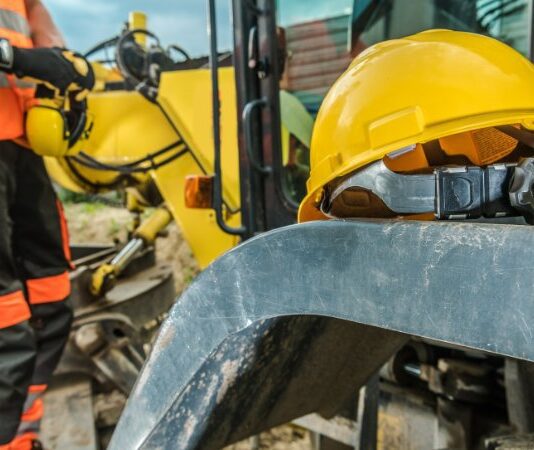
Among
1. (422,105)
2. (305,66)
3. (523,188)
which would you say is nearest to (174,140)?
(305,66)

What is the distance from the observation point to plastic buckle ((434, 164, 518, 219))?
2.52ft

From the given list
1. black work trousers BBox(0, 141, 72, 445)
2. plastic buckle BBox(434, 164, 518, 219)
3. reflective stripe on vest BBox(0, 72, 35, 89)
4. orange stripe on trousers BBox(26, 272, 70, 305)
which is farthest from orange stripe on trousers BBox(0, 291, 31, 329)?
plastic buckle BBox(434, 164, 518, 219)

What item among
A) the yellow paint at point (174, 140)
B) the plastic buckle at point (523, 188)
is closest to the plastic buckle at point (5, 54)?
the yellow paint at point (174, 140)

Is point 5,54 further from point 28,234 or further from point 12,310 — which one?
point 12,310

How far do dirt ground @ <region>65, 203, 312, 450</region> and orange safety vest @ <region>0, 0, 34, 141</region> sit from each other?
4.97ft

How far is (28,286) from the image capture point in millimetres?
2326

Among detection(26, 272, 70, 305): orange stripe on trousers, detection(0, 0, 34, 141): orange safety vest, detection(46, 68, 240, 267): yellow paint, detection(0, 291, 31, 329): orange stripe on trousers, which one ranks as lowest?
detection(26, 272, 70, 305): orange stripe on trousers

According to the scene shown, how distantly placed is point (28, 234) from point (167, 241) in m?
4.76

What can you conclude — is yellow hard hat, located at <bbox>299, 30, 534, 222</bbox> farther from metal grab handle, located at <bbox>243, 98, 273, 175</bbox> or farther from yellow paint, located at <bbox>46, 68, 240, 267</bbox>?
yellow paint, located at <bbox>46, 68, 240, 267</bbox>

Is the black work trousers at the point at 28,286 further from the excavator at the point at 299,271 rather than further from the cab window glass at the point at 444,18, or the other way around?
the cab window glass at the point at 444,18

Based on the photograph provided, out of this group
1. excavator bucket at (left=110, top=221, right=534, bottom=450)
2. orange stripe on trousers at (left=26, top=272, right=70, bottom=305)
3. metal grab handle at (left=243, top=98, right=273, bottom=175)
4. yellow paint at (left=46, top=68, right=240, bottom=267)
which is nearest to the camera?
excavator bucket at (left=110, top=221, right=534, bottom=450)

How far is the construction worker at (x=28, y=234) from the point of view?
1958mm

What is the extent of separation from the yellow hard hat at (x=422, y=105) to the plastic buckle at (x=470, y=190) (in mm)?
70

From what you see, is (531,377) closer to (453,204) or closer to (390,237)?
(453,204)
